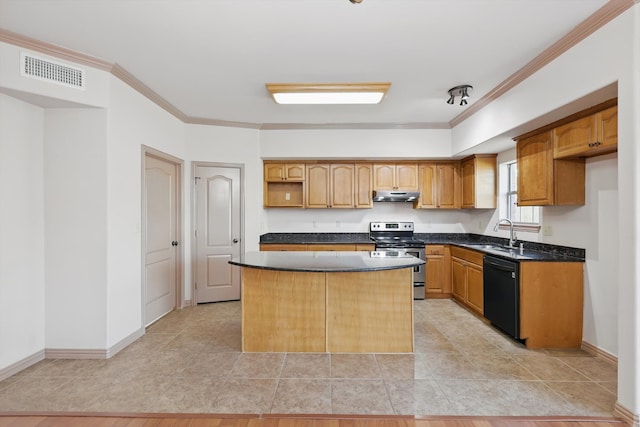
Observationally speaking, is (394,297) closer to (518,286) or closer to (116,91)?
(518,286)

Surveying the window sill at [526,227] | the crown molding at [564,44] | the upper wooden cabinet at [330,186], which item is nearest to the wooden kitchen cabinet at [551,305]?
the window sill at [526,227]

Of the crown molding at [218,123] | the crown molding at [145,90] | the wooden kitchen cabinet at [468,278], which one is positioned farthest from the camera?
the crown molding at [218,123]

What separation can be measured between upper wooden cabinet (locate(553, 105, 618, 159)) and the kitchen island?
1824mm

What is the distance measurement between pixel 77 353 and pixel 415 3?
158 inches

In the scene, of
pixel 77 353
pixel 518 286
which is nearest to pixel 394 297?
pixel 518 286

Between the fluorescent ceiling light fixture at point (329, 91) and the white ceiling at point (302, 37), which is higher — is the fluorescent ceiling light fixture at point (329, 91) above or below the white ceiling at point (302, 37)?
below

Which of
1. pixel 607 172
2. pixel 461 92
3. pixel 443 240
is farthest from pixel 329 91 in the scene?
pixel 443 240

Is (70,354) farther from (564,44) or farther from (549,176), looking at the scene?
(564,44)

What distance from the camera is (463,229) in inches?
217

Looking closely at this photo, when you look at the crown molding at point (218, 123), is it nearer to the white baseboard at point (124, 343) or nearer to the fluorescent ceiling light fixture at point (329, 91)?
the fluorescent ceiling light fixture at point (329, 91)

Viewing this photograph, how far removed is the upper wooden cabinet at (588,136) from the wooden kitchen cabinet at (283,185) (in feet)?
11.2

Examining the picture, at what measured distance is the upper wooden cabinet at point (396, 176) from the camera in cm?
524

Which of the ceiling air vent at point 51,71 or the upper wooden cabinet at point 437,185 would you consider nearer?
the ceiling air vent at point 51,71

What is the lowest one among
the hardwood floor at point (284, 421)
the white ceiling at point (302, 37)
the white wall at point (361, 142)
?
the hardwood floor at point (284, 421)
